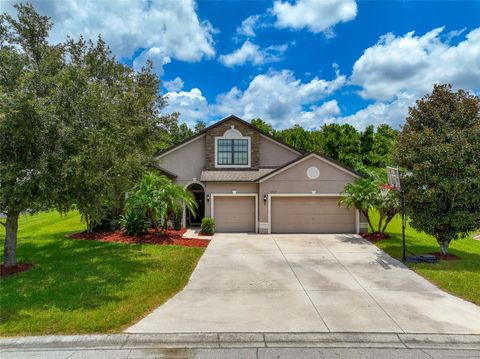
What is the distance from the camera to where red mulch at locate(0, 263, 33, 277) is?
9672mm

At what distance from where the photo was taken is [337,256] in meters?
12.5

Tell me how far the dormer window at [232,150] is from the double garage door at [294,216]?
8.48 feet

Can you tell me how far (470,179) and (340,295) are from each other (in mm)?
6812

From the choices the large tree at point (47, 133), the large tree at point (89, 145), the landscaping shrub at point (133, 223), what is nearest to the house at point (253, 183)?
the landscaping shrub at point (133, 223)

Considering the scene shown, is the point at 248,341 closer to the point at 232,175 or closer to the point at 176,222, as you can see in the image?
the point at 176,222

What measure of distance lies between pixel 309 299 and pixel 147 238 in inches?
368

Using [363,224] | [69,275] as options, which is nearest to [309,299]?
[69,275]

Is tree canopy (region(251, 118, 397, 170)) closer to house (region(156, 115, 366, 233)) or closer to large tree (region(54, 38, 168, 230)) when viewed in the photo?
house (region(156, 115, 366, 233))

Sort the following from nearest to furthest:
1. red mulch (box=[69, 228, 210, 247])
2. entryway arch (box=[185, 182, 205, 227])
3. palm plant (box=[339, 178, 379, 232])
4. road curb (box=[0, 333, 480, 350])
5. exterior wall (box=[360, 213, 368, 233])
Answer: road curb (box=[0, 333, 480, 350]) < red mulch (box=[69, 228, 210, 247]) < palm plant (box=[339, 178, 379, 232]) < exterior wall (box=[360, 213, 368, 233]) < entryway arch (box=[185, 182, 205, 227])

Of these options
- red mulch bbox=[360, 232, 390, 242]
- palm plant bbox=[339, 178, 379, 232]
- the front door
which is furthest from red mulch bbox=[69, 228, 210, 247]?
red mulch bbox=[360, 232, 390, 242]

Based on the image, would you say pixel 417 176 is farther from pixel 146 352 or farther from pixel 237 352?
pixel 146 352

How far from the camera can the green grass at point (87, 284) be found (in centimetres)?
651

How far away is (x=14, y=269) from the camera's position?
9.95 metres

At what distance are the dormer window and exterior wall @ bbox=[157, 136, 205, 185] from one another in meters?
1.08
